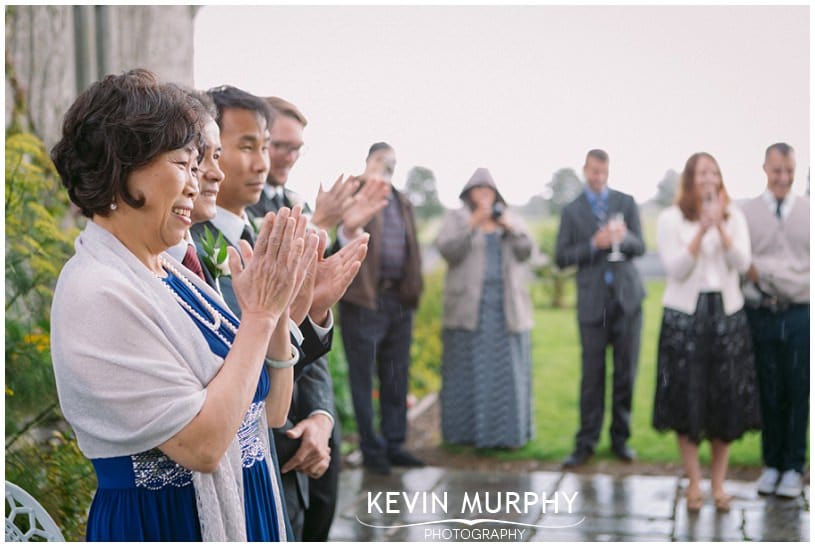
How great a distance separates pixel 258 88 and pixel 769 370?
2796 mm

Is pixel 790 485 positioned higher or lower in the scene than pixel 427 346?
lower

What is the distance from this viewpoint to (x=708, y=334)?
410 cm

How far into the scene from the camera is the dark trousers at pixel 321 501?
9.13 ft

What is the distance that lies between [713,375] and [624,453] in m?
1.13

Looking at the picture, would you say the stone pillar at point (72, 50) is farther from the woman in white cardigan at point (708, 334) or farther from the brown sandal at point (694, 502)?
the brown sandal at point (694, 502)

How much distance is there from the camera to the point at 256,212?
9.30 ft

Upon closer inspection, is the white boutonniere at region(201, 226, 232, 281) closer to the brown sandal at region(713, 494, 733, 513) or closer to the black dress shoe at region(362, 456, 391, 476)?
the brown sandal at region(713, 494, 733, 513)

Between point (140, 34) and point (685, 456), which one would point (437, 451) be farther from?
point (140, 34)

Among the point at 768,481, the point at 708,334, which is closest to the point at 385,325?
the point at 708,334

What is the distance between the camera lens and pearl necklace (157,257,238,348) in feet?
5.94

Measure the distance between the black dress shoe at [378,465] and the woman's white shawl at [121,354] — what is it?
123 inches

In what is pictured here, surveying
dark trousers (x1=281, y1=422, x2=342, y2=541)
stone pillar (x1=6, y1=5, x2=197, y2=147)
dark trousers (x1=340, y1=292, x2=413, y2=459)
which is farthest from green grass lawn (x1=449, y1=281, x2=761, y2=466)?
Answer: stone pillar (x1=6, y1=5, x2=197, y2=147)

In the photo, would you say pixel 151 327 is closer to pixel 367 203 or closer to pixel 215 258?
pixel 215 258

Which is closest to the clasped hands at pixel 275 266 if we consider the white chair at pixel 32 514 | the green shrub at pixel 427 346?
the white chair at pixel 32 514
